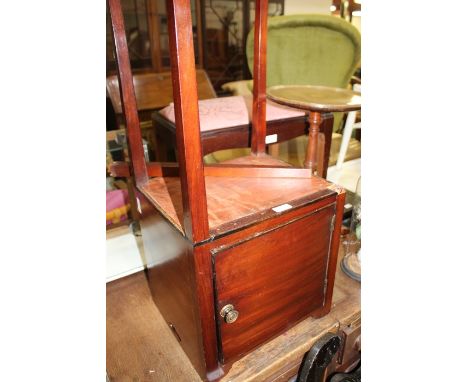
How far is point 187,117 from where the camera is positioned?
540 mm

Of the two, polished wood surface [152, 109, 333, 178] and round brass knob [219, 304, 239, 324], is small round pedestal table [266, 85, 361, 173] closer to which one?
polished wood surface [152, 109, 333, 178]

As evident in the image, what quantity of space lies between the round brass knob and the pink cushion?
765mm

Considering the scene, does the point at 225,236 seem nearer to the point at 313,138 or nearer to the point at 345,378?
the point at 313,138

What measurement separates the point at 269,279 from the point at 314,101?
56 cm

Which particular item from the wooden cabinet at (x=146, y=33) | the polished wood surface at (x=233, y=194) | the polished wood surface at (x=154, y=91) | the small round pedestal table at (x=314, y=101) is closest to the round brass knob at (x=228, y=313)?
the polished wood surface at (x=233, y=194)

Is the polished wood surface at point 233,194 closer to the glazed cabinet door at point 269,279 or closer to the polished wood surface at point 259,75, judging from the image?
the glazed cabinet door at point 269,279

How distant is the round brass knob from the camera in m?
0.71

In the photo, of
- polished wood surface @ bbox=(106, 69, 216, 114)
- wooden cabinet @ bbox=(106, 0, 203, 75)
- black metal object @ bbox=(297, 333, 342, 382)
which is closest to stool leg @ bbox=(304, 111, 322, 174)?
black metal object @ bbox=(297, 333, 342, 382)

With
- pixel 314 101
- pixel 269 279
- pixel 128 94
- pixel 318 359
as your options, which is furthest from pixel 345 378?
pixel 128 94
